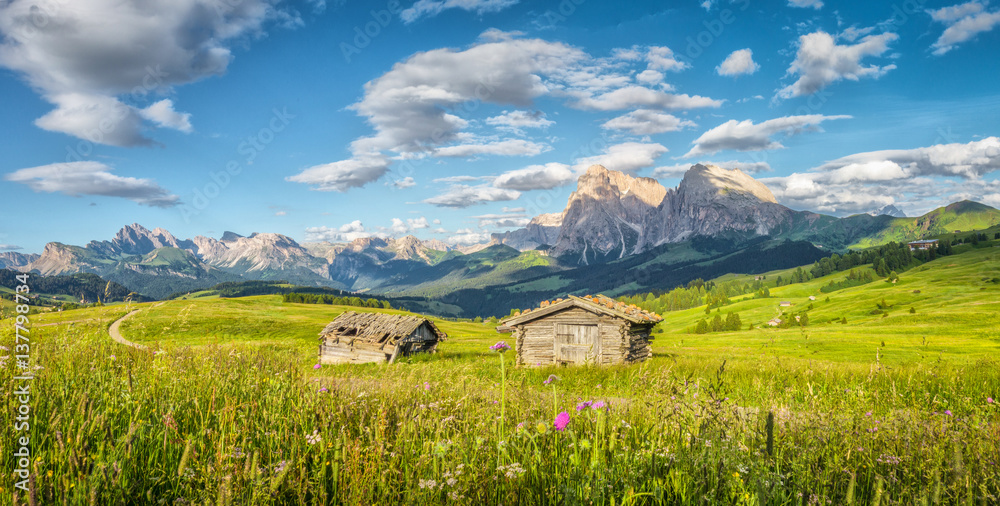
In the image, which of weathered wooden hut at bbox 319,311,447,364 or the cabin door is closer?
the cabin door

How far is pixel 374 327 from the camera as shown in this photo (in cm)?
3428

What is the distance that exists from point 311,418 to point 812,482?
4178 mm

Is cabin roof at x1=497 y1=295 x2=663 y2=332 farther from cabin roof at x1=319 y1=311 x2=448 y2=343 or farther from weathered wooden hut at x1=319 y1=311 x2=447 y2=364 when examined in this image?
weathered wooden hut at x1=319 y1=311 x2=447 y2=364

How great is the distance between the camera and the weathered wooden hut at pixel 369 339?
109 ft

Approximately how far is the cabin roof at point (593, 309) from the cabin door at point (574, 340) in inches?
50.6

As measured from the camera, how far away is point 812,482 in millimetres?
3229

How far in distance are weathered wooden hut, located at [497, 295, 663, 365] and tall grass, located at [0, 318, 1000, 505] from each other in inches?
919

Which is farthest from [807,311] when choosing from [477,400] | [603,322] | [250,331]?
[477,400]

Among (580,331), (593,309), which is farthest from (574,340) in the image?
(593,309)

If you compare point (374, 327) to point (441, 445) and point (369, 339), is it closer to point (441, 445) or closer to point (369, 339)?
point (369, 339)

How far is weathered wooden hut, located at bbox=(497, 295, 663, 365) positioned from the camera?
1100 inches

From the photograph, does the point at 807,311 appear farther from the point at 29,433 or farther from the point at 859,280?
the point at 29,433

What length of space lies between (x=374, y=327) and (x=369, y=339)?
118 cm

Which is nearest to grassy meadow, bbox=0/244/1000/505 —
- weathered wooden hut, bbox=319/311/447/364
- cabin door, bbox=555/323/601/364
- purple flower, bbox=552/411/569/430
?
purple flower, bbox=552/411/569/430
